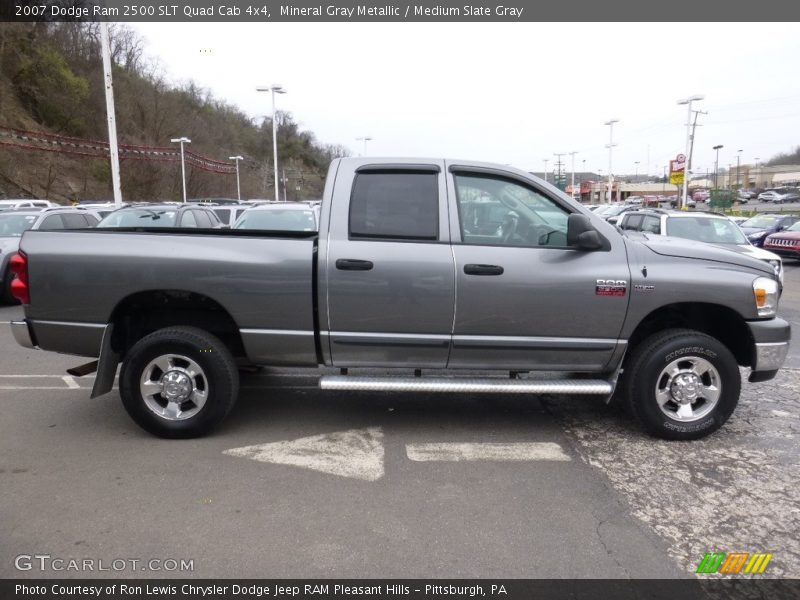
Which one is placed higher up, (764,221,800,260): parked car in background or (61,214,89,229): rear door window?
(61,214,89,229): rear door window

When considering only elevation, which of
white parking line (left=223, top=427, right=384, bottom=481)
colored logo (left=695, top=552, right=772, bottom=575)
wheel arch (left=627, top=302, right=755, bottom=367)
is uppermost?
wheel arch (left=627, top=302, right=755, bottom=367)

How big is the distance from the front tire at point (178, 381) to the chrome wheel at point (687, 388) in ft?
10.6

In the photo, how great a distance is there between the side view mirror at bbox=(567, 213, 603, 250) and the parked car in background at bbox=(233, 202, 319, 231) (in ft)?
23.3

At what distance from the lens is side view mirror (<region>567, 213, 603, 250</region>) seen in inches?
163

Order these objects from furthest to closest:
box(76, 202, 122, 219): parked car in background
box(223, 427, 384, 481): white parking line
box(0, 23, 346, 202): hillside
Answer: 1. box(0, 23, 346, 202): hillside
2. box(76, 202, 122, 219): parked car in background
3. box(223, 427, 384, 481): white parking line

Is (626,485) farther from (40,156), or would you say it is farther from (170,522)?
(40,156)

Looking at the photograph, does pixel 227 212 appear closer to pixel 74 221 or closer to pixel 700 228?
pixel 74 221

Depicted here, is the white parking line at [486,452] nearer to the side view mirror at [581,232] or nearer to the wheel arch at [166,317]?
the side view mirror at [581,232]

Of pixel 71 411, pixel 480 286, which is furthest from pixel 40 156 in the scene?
pixel 480 286

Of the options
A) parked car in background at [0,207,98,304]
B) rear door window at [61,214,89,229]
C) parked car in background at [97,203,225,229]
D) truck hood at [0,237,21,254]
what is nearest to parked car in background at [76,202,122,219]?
rear door window at [61,214,89,229]

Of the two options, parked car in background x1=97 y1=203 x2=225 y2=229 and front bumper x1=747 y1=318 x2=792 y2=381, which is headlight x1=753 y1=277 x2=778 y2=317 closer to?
front bumper x1=747 y1=318 x2=792 y2=381

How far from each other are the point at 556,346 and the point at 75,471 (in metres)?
3.44

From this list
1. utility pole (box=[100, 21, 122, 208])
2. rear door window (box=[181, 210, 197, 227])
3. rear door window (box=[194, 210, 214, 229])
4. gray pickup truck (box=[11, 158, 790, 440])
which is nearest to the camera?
gray pickup truck (box=[11, 158, 790, 440])
